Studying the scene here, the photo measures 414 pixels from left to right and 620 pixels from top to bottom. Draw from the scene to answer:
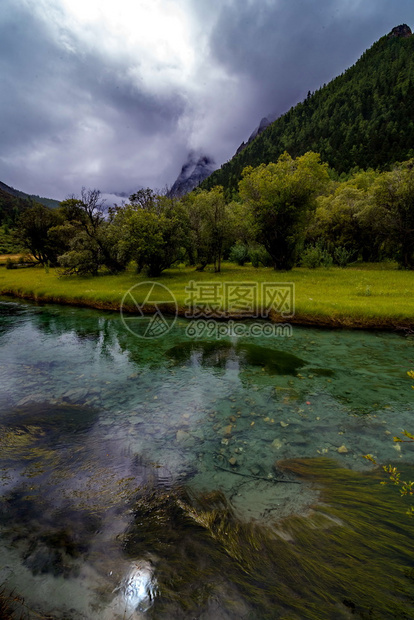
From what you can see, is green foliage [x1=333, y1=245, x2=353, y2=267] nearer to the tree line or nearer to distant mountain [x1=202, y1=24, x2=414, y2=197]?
the tree line


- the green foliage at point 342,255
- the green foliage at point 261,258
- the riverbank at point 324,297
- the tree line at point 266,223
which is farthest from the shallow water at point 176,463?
the green foliage at point 261,258

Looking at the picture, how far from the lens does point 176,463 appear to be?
668 centimetres

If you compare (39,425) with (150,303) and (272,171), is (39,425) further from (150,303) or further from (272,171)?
(272,171)

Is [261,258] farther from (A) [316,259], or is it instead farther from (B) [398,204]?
(B) [398,204]

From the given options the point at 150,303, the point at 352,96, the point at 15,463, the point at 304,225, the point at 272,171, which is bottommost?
the point at 15,463

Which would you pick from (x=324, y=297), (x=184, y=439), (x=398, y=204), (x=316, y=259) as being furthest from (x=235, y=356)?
(x=398, y=204)

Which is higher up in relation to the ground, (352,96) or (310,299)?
(352,96)

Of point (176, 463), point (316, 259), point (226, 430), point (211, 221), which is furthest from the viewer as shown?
point (316, 259)

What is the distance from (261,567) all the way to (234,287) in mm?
23906

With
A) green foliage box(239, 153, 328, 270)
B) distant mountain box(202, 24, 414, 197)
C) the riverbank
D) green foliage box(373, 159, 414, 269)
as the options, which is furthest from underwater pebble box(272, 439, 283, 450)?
distant mountain box(202, 24, 414, 197)

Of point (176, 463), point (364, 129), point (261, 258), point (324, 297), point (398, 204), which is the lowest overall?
point (176, 463)

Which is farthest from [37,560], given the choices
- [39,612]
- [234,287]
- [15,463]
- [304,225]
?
[304,225]

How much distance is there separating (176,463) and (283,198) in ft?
112

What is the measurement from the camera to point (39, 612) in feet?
12.0
